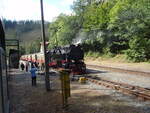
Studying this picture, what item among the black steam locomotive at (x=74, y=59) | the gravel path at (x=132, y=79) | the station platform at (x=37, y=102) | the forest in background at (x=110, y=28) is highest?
the forest in background at (x=110, y=28)

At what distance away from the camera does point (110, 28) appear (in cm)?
4478

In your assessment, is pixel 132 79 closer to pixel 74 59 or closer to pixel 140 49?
pixel 74 59

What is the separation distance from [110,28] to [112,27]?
0.99m

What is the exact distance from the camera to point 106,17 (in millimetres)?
52531

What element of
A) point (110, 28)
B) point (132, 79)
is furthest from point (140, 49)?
point (132, 79)

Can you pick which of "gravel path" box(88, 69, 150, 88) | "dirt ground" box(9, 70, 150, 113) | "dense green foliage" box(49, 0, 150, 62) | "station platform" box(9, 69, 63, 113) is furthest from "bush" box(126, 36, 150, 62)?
"station platform" box(9, 69, 63, 113)

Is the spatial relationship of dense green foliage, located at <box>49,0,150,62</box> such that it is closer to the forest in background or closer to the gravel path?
the forest in background

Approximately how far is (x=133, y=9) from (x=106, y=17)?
1788 cm

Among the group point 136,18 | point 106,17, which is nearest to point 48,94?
point 136,18

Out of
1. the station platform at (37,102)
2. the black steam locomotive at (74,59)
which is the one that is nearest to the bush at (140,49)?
the black steam locomotive at (74,59)

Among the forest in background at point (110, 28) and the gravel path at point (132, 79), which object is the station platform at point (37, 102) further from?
the forest in background at point (110, 28)

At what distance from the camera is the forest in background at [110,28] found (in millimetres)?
35031

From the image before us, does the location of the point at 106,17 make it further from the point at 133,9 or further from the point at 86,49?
the point at 133,9

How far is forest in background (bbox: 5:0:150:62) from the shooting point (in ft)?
115
